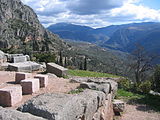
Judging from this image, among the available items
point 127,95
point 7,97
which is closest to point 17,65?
point 127,95

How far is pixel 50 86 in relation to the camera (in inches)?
465

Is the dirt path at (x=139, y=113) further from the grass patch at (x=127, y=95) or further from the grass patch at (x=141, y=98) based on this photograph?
the grass patch at (x=127, y=95)

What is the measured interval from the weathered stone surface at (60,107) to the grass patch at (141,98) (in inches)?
333

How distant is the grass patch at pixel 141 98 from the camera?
16359 mm

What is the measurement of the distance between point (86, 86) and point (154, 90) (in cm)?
1048

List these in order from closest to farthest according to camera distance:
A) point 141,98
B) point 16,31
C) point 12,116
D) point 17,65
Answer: point 12,116
point 141,98
point 17,65
point 16,31

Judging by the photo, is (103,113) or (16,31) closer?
(103,113)

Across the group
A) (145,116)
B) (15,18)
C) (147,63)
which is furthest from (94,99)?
(15,18)

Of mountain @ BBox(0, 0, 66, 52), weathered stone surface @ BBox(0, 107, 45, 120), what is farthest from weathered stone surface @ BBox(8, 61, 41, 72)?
mountain @ BBox(0, 0, 66, 52)

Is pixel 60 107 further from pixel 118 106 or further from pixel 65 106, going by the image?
pixel 118 106

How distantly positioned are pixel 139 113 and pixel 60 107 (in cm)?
906

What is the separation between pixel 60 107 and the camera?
6574mm

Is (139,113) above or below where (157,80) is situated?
below

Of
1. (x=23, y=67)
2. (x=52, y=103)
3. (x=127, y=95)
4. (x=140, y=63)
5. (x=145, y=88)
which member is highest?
(x=52, y=103)
